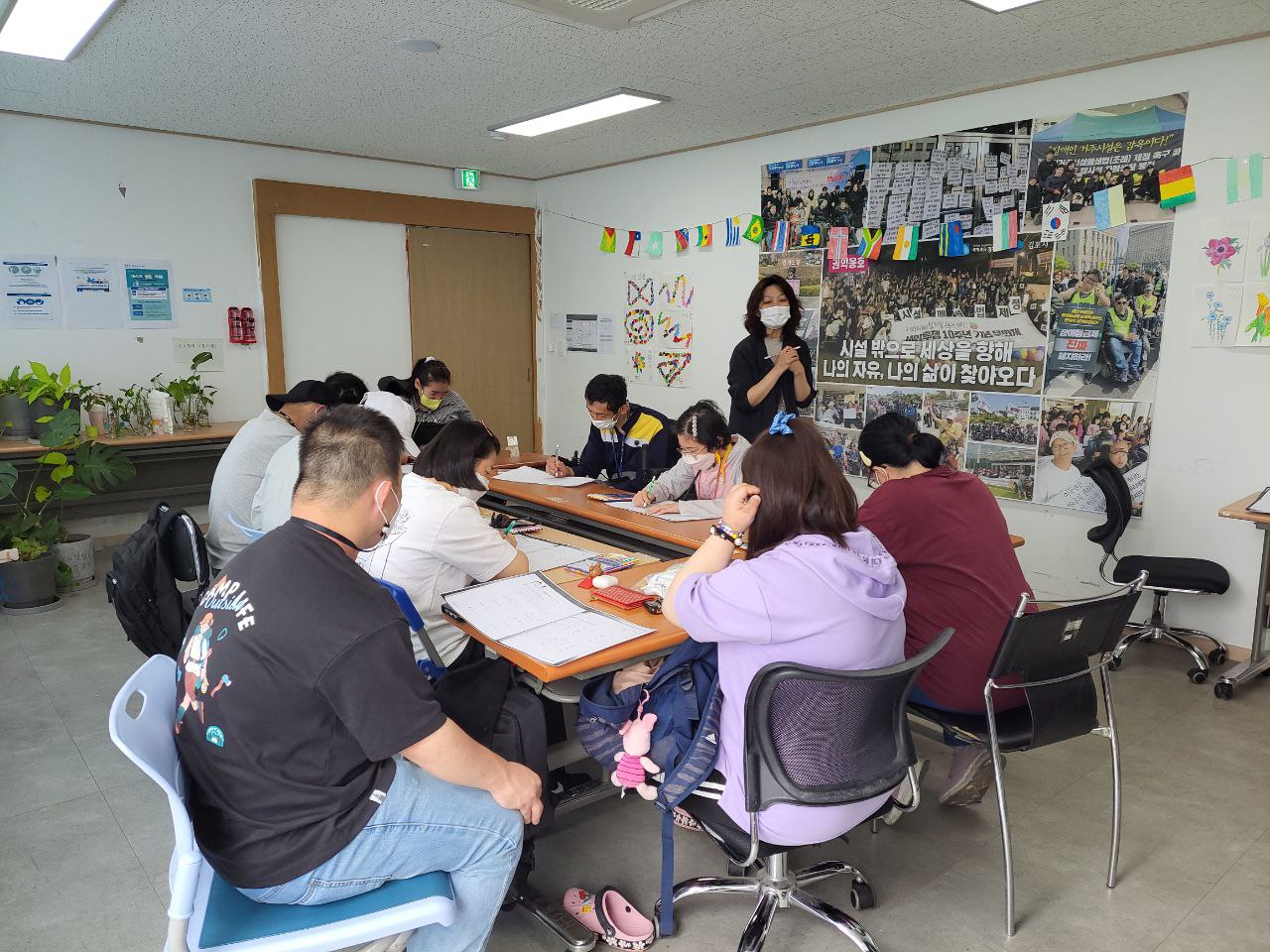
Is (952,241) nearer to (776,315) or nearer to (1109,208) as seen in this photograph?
(1109,208)

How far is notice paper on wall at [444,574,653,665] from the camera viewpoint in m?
2.04

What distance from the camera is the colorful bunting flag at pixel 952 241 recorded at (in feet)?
15.2

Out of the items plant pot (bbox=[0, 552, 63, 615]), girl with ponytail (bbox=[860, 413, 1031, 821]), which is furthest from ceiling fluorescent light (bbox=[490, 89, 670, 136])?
plant pot (bbox=[0, 552, 63, 615])

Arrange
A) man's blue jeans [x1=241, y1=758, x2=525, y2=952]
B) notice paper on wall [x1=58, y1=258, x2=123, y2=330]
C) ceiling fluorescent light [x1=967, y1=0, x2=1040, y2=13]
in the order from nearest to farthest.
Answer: man's blue jeans [x1=241, y1=758, x2=525, y2=952], ceiling fluorescent light [x1=967, y1=0, x2=1040, y2=13], notice paper on wall [x1=58, y1=258, x2=123, y2=330]

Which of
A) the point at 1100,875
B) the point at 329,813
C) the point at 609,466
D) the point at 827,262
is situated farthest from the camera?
the point at 827,262

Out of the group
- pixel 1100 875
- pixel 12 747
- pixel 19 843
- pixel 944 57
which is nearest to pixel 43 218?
pixel 12 747

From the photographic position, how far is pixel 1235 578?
12.8ft

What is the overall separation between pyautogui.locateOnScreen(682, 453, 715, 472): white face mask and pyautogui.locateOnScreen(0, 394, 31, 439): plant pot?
3885 mm

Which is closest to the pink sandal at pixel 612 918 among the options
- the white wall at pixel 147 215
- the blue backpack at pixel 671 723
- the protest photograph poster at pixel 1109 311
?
the blue backpack at pixel 671 723

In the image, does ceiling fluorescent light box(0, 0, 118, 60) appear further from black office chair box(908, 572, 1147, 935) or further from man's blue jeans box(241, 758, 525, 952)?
black office chair box(908, 572, 1147, 935)

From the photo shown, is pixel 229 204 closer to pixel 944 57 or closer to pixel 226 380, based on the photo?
pixel 226 380

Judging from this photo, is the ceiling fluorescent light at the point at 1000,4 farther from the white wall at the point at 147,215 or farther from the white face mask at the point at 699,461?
the white wall at the point at 147,215

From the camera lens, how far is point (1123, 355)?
4082mm

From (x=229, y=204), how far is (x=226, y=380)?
123 centimetres
